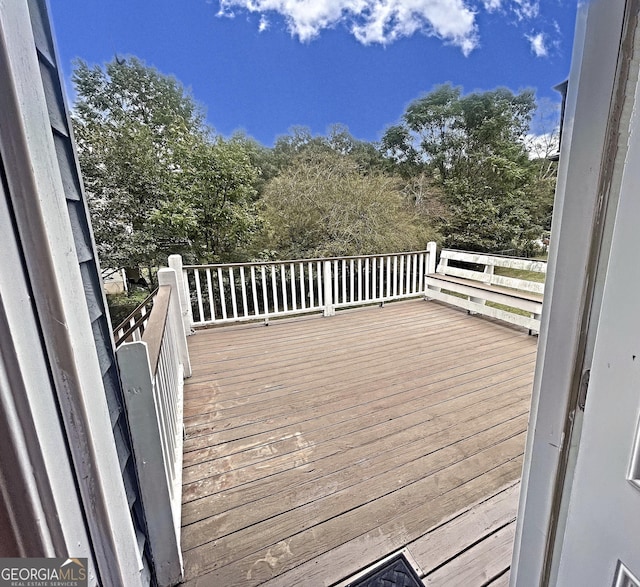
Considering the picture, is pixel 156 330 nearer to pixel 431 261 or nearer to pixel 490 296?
pixel 490 296

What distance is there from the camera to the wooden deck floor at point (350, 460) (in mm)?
1281

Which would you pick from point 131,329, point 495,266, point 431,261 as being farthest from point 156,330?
point 431,261

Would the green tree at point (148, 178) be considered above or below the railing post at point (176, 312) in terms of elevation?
above

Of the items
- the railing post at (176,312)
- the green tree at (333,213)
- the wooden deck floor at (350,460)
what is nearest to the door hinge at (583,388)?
the wooden deck floor at (350,460)

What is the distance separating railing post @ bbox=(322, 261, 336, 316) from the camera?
4.45 meters

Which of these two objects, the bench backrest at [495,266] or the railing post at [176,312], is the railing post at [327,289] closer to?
the bench backrest at [495,266]

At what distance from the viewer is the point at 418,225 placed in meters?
7.57

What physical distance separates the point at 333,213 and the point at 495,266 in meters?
3.58

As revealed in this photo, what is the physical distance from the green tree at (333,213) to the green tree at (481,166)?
224cm

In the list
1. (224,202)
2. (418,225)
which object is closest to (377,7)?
(418,225)

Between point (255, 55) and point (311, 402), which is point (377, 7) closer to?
point (255, 55)

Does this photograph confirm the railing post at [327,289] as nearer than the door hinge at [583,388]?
No

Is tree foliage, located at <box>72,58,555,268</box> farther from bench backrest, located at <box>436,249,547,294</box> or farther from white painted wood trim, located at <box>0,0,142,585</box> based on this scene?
white painted wood trim, located at <box>0,0,142,585</box>

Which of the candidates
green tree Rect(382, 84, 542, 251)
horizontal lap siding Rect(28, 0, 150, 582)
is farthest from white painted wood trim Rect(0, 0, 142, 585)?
green tree Rect(382, 84, 542, 251)
